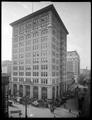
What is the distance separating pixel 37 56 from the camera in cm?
2111

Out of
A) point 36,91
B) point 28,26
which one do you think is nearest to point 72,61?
point 28,26

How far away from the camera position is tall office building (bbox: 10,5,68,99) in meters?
19.3

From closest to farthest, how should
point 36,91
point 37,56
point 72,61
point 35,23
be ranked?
point 36,91
point 37,56
point 35,23
point 72,61

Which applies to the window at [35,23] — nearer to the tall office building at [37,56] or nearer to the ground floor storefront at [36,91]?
the tall office building at [37,56]

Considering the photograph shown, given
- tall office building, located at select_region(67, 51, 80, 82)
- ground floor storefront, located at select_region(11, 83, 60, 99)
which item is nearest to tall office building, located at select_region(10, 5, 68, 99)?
ground floor storefront, located at select_region(11, 83, 60, 99)

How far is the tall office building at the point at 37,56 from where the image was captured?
19.3 m

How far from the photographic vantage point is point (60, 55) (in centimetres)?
2573

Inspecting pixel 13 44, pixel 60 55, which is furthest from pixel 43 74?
pixel 13 44

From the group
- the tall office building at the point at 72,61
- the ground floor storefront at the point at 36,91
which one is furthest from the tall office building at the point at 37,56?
the tall office building at the point at 72,61

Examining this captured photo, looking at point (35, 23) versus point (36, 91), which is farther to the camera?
point (35, 23)

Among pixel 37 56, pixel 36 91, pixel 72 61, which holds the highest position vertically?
pixel 37 56

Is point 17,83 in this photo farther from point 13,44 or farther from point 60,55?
point 60,55

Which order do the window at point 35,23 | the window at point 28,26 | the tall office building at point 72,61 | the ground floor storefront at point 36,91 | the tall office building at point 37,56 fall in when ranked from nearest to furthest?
the ground floor storefront at point 36,91, the tall office building at point 37,56, the window at point 35,23, the window at point 28,26, the tall office building at point 72,61

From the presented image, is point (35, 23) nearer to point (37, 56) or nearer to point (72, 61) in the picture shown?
point (37, 56)
